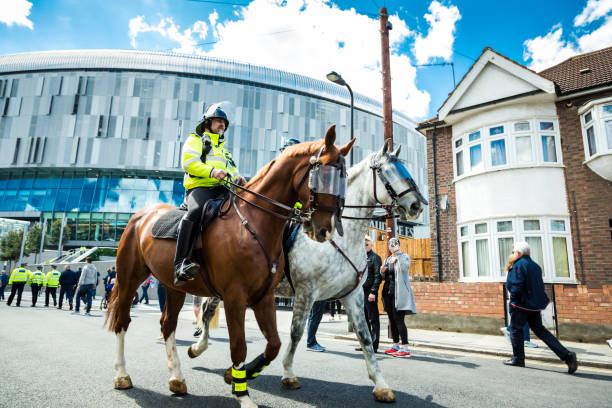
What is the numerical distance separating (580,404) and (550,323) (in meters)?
6.34

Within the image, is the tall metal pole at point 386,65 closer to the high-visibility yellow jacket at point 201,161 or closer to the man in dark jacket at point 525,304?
the man in dark jacket at point 525,304

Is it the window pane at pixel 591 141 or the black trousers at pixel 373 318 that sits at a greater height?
the window pane at pixel 591 141

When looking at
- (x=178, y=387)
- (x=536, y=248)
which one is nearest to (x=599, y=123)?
(x=536, y=248)

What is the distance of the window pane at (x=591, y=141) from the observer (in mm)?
12078

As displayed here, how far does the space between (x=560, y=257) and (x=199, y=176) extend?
1306 centimetres

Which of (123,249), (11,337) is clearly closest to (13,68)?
(11,337)

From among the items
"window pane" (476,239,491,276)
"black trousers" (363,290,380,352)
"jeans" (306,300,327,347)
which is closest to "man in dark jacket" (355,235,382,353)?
"black trousers" (363,290,380,352)

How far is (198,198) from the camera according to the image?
3.55 metres

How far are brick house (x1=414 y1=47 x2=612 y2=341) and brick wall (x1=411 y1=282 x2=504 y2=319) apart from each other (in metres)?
0.03

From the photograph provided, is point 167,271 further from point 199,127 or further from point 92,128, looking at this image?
point 92,128

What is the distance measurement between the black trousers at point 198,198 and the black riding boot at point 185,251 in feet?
0.26

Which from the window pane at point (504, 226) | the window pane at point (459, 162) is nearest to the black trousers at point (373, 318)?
the window pane at point (504, 226)

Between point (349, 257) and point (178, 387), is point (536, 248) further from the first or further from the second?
→ point (178, 387)

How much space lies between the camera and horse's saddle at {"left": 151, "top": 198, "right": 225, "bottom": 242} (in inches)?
135
